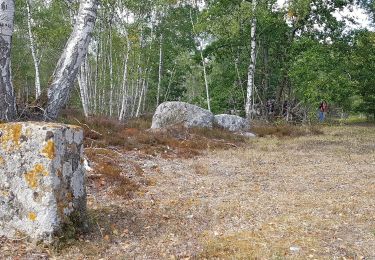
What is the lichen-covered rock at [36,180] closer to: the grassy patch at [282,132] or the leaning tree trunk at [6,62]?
the leaning tree trunk at [6,62]

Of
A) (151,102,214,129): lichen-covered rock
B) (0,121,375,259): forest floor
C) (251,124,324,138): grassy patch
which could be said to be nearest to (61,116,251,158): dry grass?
(0,121,375,259): forest floor

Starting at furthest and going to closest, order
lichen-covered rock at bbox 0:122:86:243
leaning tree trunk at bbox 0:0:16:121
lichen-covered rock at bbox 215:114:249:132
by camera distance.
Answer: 1. lichen-covered rock at bbox 215:114:249:132
2. leaning tree trunk at bbox 0:0:16:121
3. lichen-covered rock at bbox 0:122:86:243

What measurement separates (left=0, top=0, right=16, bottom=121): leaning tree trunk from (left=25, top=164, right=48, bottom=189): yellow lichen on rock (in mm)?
2078

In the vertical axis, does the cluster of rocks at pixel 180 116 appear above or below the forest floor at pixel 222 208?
above

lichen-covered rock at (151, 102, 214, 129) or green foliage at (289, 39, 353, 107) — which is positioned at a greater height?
green foliage at (289, 39, 353, 107)

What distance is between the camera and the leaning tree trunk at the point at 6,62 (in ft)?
19.7

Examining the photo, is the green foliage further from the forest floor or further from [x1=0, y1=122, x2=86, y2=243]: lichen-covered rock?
[x1=0, y1=122, x2=86, y2=243]: lichen-covered rock

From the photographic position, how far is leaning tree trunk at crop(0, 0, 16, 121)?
6.00 metres

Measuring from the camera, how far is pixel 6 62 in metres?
6.15

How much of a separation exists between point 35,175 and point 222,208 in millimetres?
3003

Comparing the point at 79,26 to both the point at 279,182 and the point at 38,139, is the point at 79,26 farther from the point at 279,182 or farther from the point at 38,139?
the point at 279,182

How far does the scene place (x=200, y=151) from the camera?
1283 cm

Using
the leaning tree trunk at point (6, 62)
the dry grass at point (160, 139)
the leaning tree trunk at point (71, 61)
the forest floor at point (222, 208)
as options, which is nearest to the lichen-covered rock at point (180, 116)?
the dry grass at point (160, 139)

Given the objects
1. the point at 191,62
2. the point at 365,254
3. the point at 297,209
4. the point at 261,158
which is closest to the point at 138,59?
the point at 191,62
